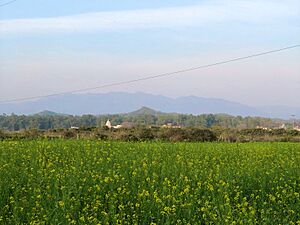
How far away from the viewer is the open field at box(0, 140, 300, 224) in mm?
8984

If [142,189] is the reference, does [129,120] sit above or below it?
below

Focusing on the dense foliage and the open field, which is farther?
the dense foliage

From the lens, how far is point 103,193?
427 inches

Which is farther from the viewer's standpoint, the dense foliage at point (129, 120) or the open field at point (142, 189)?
the dense foliage at point (129, 120)

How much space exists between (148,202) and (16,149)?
10728mm

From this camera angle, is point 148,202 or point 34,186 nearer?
point 148,202

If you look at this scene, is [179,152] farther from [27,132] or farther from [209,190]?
[27,132]

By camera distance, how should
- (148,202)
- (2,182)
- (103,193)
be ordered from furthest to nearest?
(2,182) → (103,193) → (148,202)

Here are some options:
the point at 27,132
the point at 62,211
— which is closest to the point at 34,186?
the point at 62,211

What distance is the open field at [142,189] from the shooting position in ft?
29.5

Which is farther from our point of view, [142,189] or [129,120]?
[129,120]

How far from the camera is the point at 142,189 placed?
1125 cm

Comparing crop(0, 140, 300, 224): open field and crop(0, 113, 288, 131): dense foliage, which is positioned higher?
crop(0, 140, 300, 224): open field

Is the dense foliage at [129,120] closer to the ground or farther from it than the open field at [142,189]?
closer to the ground
